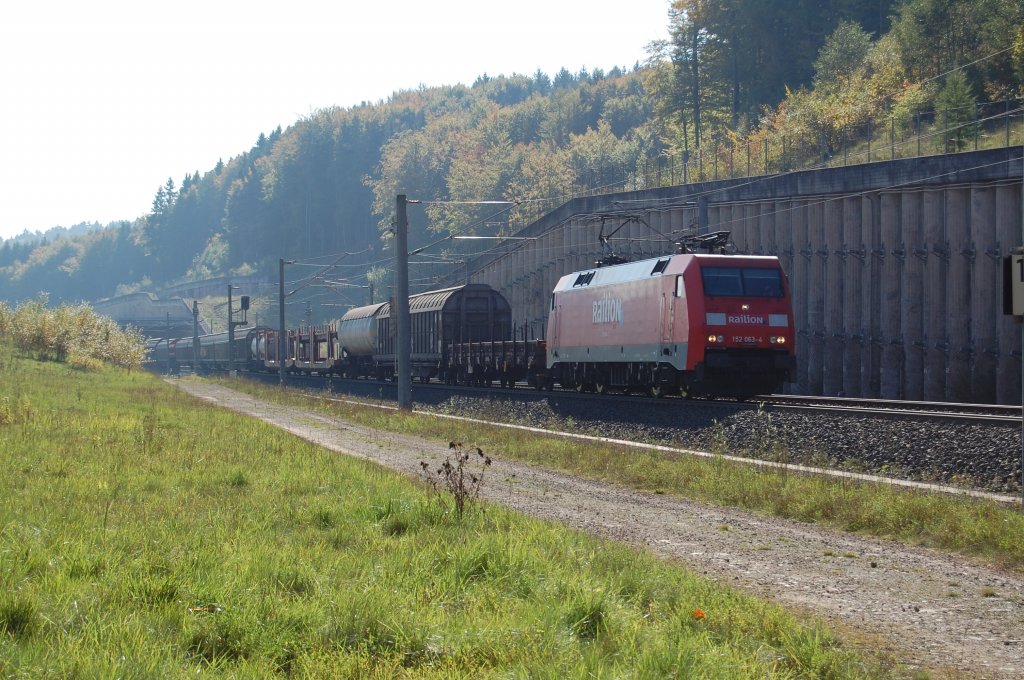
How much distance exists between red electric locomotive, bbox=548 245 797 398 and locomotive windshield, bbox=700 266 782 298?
0.08 ft

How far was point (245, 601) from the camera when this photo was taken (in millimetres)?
7434

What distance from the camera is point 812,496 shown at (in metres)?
13.6

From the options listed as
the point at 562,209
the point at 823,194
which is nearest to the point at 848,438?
the point at 823,194

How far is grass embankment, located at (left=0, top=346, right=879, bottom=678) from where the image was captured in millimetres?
6402

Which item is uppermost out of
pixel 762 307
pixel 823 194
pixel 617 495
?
pixel 823 194

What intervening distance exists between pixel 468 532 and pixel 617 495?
516 centimetres

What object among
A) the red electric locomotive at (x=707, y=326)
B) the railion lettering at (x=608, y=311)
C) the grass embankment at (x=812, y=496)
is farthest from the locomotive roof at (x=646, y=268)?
the grass embankment at (x=812, y=496)

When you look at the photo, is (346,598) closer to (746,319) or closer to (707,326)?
(707,326)

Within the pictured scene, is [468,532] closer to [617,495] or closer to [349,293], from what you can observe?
[617,495]

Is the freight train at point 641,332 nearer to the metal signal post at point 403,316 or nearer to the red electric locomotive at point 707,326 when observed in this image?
the red electric locomotive at point 707,326

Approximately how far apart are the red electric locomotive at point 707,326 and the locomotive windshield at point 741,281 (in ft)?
0.08

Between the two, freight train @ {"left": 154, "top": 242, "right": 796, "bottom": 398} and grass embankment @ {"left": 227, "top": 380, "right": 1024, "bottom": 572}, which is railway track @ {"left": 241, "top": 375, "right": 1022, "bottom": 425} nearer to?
freight train @ {"left": 154, "top": 242, "right": 796, "bottom": 398}

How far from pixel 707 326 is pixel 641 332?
3.24 meters

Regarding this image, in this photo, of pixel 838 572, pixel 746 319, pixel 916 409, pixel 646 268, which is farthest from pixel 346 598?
pixel 646 268
